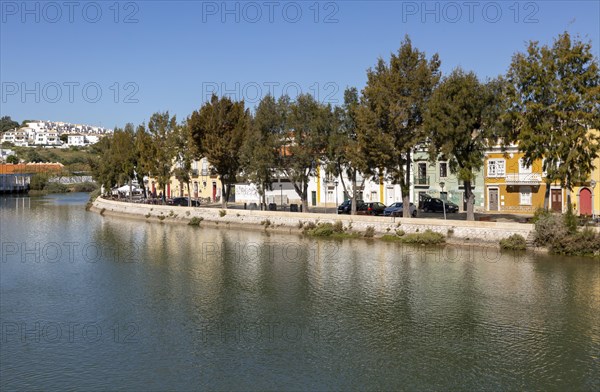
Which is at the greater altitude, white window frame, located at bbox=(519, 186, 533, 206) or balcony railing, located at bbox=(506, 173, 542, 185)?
balcony railing, located at bbox=(506, 173, 542, 185)

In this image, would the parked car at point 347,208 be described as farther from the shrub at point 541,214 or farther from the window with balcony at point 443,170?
the shrub at point 541,214

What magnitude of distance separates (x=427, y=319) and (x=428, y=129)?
22709 millimetres

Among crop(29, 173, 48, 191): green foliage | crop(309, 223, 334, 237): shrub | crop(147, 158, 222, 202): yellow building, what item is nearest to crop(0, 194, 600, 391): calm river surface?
crop(309, 223, 334, 237): shrub

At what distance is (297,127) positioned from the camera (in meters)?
56.1

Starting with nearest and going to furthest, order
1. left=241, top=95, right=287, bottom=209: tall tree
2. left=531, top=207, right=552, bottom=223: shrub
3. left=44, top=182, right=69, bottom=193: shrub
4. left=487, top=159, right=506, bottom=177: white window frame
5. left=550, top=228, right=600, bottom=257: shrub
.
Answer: left=550, top=228, right=600, bottom=257: shrub → left=531, top=207, right=552, bottom=223: shrub → left=487, top=159, right=506, bottom=177: white window frame → left=241, top=95, right=287, bottom=209: tall tree → left=44, top=182, right=69, bottom=193: shrub

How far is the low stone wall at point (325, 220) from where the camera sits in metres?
41.5

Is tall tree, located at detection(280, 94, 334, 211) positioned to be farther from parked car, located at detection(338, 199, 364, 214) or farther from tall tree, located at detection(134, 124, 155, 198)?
tall tree, located at detection(134, 124, 155, 198)

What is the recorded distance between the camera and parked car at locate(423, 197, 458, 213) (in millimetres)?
57250

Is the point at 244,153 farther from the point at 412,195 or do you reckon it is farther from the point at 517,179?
the point at 517,179

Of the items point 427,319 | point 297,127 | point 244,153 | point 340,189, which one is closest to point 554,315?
point 427,319

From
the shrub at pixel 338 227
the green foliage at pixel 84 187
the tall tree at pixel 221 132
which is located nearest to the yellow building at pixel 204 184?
the tall tree at pixel 221 132

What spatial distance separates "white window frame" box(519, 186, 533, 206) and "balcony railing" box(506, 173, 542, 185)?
2.92ft

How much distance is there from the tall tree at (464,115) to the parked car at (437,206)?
13.2m

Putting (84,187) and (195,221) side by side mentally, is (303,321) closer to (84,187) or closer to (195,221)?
(195,221)
